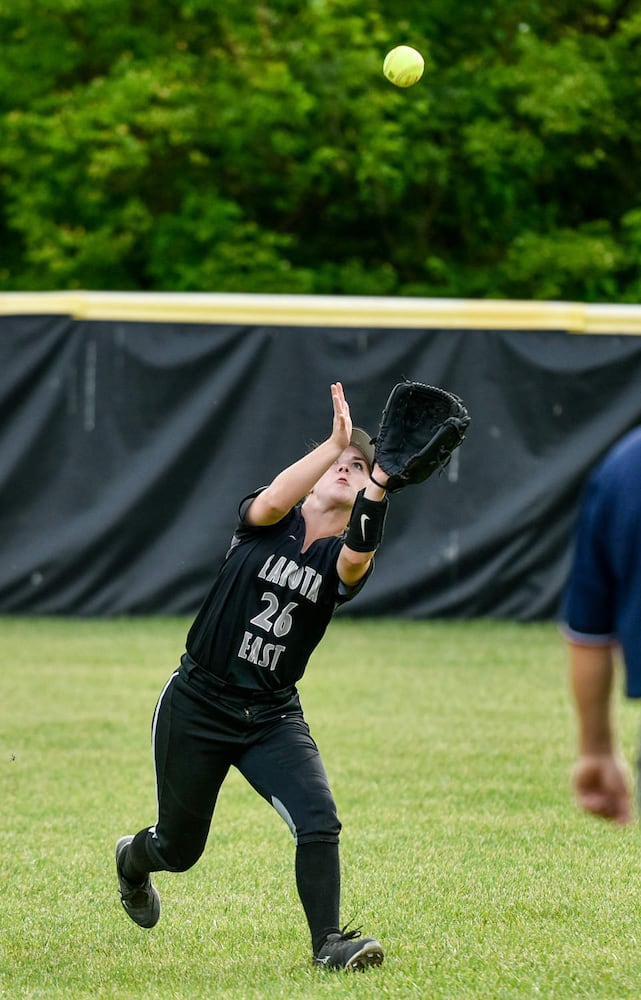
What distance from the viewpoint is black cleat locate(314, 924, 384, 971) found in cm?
414

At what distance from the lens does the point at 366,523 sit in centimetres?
423

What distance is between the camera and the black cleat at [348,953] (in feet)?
13.6

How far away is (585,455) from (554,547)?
2.66 feet

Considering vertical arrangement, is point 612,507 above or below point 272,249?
above

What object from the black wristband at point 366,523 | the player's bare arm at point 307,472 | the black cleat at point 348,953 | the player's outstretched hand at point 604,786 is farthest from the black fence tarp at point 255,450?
the player's outstretched hand at point 604,786

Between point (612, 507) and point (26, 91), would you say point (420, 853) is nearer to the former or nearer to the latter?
point (612, 507)

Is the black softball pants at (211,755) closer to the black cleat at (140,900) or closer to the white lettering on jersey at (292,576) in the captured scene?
the black cleat at (140,900)

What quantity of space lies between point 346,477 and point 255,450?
316 inches

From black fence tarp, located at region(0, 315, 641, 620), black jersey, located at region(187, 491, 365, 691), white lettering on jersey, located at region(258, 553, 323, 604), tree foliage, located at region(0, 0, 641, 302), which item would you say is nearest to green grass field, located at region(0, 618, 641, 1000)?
black jersey, located at region(187, 491, 365, 691)

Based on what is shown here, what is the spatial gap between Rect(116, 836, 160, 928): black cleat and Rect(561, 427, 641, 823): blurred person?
2.03m

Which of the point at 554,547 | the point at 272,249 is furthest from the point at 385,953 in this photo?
the point at 272,249

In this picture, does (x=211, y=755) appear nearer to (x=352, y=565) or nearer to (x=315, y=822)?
(x=315, y=822)

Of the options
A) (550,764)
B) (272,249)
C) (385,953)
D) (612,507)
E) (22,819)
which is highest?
(612,507)

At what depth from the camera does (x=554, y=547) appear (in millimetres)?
12570
